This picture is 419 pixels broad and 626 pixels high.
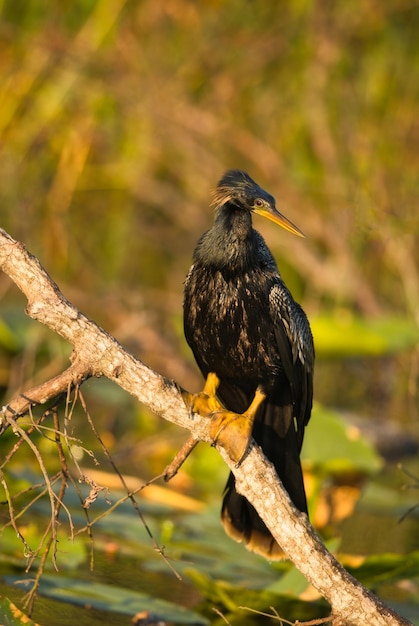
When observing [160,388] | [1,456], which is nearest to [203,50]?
[1,456]

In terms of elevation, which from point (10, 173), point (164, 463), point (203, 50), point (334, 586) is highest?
point (203, 50)

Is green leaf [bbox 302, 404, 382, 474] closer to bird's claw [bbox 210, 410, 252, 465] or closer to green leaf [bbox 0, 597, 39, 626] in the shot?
bird's claw [bbox 210, 410, 252, 465]

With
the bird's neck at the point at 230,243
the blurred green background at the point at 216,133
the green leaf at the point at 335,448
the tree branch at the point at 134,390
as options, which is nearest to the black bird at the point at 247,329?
the bird's neck at the point at 230,243

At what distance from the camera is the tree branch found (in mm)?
3025

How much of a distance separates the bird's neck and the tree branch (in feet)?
2.44

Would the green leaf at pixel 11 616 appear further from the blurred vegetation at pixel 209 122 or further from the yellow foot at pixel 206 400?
the blurred vegetation at pixel 209 122

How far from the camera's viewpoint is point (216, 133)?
32.2 feet

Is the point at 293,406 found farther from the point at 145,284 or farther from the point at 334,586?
the point at 145,284

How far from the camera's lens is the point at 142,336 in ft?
27.3

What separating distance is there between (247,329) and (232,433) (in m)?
0.58

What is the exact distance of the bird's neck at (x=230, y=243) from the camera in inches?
147

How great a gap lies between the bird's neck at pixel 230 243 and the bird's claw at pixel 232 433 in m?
0.55

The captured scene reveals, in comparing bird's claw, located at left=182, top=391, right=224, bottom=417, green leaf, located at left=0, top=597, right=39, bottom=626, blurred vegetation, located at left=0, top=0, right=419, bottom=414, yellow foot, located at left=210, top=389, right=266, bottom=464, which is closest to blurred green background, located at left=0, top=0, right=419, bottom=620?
blurred vegetation, located at left=0, top=0, right=419, bottom=414

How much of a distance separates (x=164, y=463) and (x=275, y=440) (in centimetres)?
265
